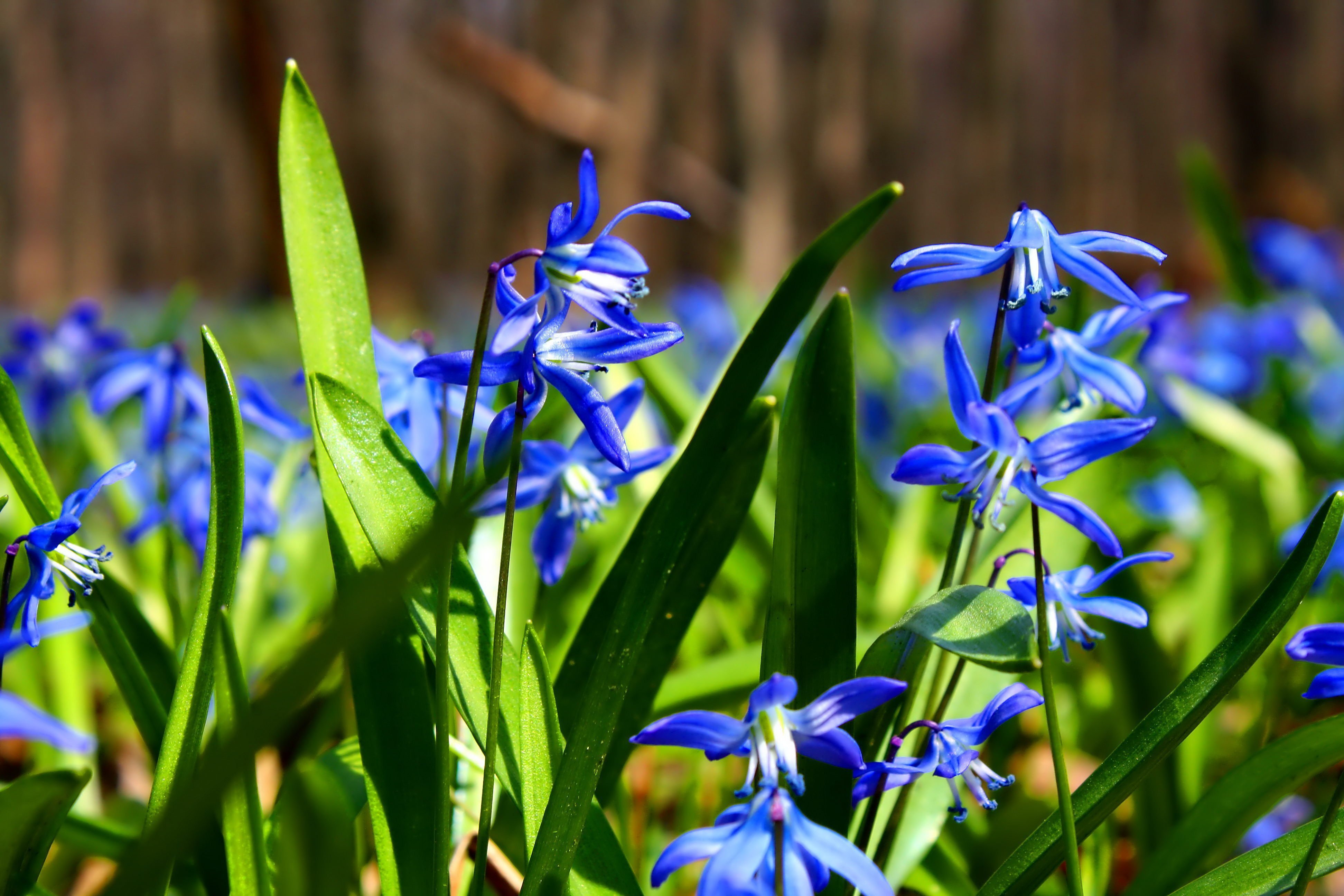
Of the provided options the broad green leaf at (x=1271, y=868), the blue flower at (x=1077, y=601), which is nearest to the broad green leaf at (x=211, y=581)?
the blue flower at (x=1077, y=601)

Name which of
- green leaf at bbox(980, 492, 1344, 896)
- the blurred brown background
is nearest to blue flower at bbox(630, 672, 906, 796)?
green leaf at bbox(980, 492, 1344, 896)

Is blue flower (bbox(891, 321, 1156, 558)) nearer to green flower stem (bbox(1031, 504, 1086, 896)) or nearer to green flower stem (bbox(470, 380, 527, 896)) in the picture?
green flower stem (bbox(1031, 504, 1086, 896))

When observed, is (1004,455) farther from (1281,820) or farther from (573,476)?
(1281,820)

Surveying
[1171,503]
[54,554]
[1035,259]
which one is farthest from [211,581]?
[1171,503]

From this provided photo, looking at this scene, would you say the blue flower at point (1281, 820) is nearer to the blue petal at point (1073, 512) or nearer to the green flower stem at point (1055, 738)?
the green flower stem at point (1055, 738)

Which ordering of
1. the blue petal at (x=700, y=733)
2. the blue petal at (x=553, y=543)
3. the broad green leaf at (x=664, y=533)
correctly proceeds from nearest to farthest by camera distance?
1. the blue petal at (x=700, y=733)
2. the broad green leaf at (x=664, y=533)
3. the blue petal at (x=553, y=543)

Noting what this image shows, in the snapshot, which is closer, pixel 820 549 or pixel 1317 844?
pixel 1317 844
